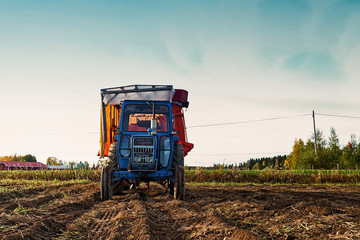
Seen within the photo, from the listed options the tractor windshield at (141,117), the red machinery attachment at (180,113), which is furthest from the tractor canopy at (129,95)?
the red machinery attachment at (180,113)

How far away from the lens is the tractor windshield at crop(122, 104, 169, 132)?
9203 mm

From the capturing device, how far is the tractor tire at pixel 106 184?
8156 millimetres

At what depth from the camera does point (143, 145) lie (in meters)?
8.64

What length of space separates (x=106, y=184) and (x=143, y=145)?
1382 mm

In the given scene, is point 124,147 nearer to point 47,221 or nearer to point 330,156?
point 47,221

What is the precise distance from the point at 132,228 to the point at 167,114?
4796 millimetres

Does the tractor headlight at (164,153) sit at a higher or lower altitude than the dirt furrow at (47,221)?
higher

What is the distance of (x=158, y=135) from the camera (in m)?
8.88

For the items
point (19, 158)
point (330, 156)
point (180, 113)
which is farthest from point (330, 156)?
point (19, 158)

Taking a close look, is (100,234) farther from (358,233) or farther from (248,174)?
(248,174)

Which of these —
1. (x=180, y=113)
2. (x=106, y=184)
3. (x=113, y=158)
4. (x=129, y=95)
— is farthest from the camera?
(x=180, y=113)

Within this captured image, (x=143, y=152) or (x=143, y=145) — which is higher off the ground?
(x=143, y=145)

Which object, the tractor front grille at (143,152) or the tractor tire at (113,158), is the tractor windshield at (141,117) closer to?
the tractor tire at (113,158)

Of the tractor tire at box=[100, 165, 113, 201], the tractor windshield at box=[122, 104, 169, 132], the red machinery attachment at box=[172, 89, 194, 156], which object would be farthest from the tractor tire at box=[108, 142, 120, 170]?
the red machinery attachment at box=[172, 89, 194, 156]
